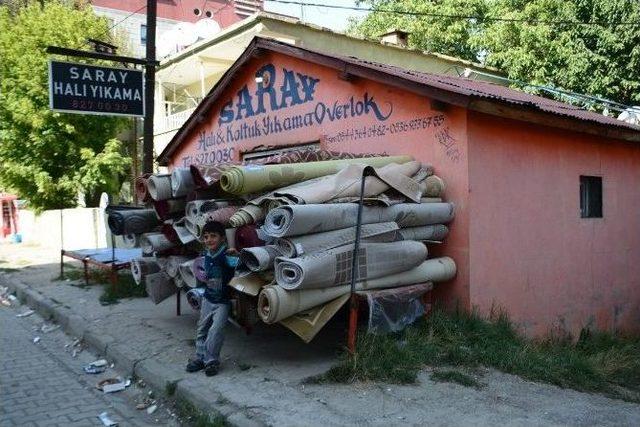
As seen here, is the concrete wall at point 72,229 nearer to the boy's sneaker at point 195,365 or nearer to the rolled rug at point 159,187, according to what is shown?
the rolled rug at point 159,187

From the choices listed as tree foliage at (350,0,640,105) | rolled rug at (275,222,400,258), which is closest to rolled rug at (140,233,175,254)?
rolled rug at (275,222,400,258)

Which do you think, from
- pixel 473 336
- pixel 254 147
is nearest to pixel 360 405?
pixel 473 336

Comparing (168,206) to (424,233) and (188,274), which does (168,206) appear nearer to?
(188,274)

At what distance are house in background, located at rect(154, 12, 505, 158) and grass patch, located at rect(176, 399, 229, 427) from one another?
436 inches

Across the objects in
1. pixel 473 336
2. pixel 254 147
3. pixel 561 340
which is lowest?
pixel 561 340

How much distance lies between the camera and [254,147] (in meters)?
10.0

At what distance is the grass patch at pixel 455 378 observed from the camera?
5172 millimetres

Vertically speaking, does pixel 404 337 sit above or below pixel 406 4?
below

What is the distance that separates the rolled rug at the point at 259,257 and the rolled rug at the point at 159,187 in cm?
146

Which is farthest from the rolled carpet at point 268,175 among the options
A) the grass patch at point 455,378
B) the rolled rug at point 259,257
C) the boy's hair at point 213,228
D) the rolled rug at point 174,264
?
the grass patch at point 455,378

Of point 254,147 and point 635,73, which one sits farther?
point 635,73

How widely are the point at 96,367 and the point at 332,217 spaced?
3166 mm

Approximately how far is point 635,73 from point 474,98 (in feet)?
35.7

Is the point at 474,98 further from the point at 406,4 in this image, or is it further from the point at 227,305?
the point at 406,4
